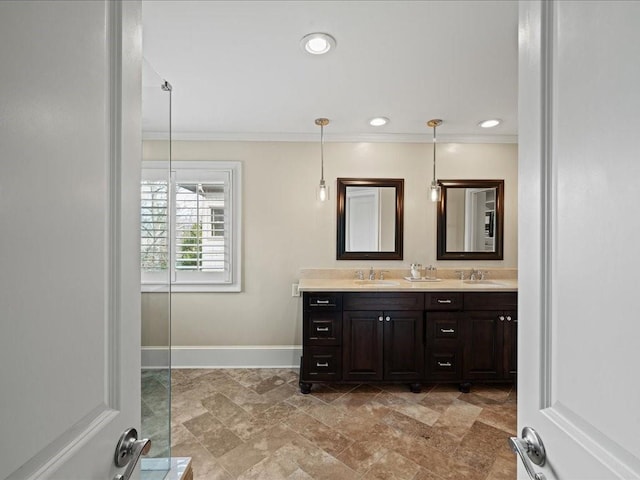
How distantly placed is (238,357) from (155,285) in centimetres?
204

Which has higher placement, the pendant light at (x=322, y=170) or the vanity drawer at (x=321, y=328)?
the pendant light at (x=322, y=170)

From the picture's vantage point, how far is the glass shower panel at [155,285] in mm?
1241

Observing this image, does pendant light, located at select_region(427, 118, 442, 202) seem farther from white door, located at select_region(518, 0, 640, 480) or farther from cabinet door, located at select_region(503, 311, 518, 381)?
white door, located at select_region(518, 0, 640, 480)

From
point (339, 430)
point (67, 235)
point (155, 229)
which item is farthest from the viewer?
point (339, 430)

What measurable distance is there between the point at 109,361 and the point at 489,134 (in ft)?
12.2

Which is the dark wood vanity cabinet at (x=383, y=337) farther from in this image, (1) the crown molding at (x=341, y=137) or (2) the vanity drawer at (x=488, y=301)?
(1) the crown molding at (x=341, y=137)

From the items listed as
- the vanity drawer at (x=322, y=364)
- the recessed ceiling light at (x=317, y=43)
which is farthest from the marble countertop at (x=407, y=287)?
the recessed ceiling light at (x=317, y=43)

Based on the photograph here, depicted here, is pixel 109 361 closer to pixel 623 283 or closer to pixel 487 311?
pixel 623 283

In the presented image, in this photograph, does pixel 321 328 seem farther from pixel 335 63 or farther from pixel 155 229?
pixel 335 63

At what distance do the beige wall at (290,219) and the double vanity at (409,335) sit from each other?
23.8 inches

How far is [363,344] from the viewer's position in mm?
2623

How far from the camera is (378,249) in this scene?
3.19 metres

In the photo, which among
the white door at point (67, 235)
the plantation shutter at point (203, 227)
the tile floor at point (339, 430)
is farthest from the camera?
the plantation shutter at point (203, 227)

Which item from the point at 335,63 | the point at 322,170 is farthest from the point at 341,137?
the point at 335,63
